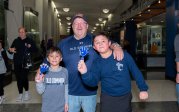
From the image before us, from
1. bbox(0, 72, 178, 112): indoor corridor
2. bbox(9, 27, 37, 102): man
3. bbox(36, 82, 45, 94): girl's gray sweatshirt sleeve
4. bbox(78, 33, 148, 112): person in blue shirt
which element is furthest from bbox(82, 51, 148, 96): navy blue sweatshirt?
bbox(9, 27, 37, 102): man

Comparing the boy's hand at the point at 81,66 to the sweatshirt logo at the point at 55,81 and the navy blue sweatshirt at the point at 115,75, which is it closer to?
the navy blue sweatshirt at the point at 115,75

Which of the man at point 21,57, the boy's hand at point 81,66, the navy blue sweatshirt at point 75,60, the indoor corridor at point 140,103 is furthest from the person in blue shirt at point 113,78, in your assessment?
the man at point 21,57

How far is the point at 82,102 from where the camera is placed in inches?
121

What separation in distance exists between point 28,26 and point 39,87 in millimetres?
10835

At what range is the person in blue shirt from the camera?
2.66 m

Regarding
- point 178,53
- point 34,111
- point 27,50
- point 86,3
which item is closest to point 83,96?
point 178,53

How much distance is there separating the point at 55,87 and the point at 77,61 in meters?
0.33

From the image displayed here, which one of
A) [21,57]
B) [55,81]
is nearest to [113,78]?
[55,81]

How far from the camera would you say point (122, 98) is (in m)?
2.68

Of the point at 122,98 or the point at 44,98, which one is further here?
the point at 44,98

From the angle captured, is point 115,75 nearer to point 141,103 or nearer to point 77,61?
point 77,61

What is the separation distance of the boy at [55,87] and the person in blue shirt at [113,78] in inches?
16.1

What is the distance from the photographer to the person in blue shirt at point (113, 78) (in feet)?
8.72

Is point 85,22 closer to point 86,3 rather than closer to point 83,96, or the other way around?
point 83,96
